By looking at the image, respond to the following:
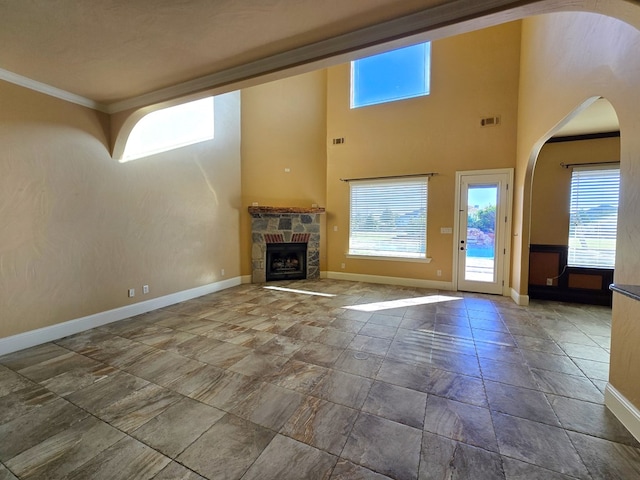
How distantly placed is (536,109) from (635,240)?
2.89m

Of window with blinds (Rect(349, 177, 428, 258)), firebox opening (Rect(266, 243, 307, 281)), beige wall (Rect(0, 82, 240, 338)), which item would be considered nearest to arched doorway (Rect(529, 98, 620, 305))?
window with blinds (Rect(349, 177, 428, 258))

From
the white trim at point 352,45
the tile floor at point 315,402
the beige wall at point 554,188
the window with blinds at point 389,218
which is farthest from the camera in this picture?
the window with blinds at point 389,218

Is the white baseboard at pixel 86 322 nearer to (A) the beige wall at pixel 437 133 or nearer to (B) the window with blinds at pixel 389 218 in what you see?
(A) the beige wall at pixel 437 133

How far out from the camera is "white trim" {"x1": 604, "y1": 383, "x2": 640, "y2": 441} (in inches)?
67.6

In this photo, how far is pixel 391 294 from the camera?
16.5ft

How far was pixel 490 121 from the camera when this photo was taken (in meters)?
4.91

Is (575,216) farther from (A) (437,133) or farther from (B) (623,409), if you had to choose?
(B) (623,409)

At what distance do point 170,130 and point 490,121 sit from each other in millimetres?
5564

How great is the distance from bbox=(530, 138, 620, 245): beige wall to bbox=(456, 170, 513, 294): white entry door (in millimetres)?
511

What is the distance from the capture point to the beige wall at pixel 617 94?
177 centimetres

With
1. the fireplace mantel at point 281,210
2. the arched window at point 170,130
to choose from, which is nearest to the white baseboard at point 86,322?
the fireplace mantel at point 281,210

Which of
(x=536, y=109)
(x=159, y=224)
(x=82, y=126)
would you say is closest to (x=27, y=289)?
(x=159, y=224)

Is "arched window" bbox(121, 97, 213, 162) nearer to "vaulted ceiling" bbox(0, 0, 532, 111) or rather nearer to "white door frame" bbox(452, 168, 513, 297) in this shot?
"vaulted ceiling" bbox(0, 0, 532, 111)

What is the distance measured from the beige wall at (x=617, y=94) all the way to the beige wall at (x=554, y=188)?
1635mm
